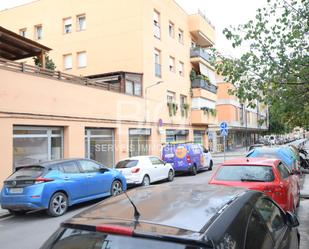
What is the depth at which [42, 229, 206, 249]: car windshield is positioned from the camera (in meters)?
2.29

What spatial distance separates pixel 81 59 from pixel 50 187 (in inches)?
730

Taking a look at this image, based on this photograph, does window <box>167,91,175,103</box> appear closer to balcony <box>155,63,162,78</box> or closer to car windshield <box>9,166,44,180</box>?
balcony <box>155,63,162,78</box>

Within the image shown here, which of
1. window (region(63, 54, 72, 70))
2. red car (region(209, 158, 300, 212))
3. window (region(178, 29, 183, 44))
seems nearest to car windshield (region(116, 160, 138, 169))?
red car (region(209, 158, 300, 212))

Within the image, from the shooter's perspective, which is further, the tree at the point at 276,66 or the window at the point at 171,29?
the window at the point at 171,29

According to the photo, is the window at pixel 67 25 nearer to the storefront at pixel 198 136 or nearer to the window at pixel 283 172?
the storefront at pixel 198 136

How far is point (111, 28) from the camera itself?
24734mm

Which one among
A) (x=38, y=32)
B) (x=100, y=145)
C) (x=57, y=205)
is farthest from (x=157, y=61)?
(x=57, y=205)

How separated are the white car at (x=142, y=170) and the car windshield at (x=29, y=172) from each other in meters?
5.32

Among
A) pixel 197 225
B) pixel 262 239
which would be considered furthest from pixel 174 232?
pixel 262 239

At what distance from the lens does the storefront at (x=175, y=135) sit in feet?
86.5

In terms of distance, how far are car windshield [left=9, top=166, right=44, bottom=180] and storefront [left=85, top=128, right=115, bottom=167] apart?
323 inches

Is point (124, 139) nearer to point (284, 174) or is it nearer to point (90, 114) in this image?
point (90, 114)

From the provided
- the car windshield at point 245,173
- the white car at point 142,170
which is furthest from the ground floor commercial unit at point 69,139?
the car windshield at point 245,173

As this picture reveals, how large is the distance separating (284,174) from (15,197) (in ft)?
22.2
